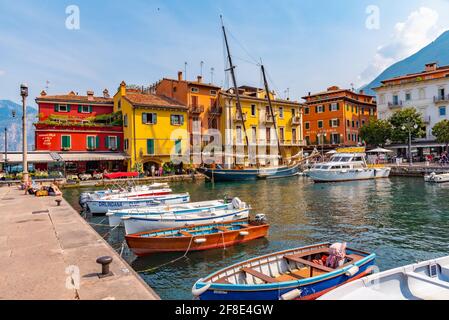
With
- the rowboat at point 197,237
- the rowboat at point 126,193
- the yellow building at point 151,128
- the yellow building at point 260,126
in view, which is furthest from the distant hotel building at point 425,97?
the rowboat at point 197,237

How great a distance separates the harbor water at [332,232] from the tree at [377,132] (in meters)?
29.5

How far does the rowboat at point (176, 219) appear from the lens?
13.1m

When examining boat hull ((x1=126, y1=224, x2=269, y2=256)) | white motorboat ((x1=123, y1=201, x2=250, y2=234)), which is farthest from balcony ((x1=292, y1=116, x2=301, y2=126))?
boat hull ((x1=126, y1=224, x2=269, y2=256))

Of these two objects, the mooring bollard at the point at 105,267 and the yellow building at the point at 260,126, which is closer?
the mooring bollard at the point at 105,267

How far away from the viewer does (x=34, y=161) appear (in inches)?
1455

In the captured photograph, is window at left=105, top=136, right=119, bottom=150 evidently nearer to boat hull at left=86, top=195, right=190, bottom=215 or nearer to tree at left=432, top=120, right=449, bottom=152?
boat hull at left=86, top=195, right=190, bottom=215

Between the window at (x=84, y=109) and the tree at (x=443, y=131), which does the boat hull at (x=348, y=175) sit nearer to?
the tree at (x=443, y=131)

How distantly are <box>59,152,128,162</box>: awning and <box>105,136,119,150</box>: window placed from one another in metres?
1.26

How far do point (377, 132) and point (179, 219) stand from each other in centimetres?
5036

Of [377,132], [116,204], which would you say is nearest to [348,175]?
[377,132]

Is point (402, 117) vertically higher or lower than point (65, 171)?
higher
